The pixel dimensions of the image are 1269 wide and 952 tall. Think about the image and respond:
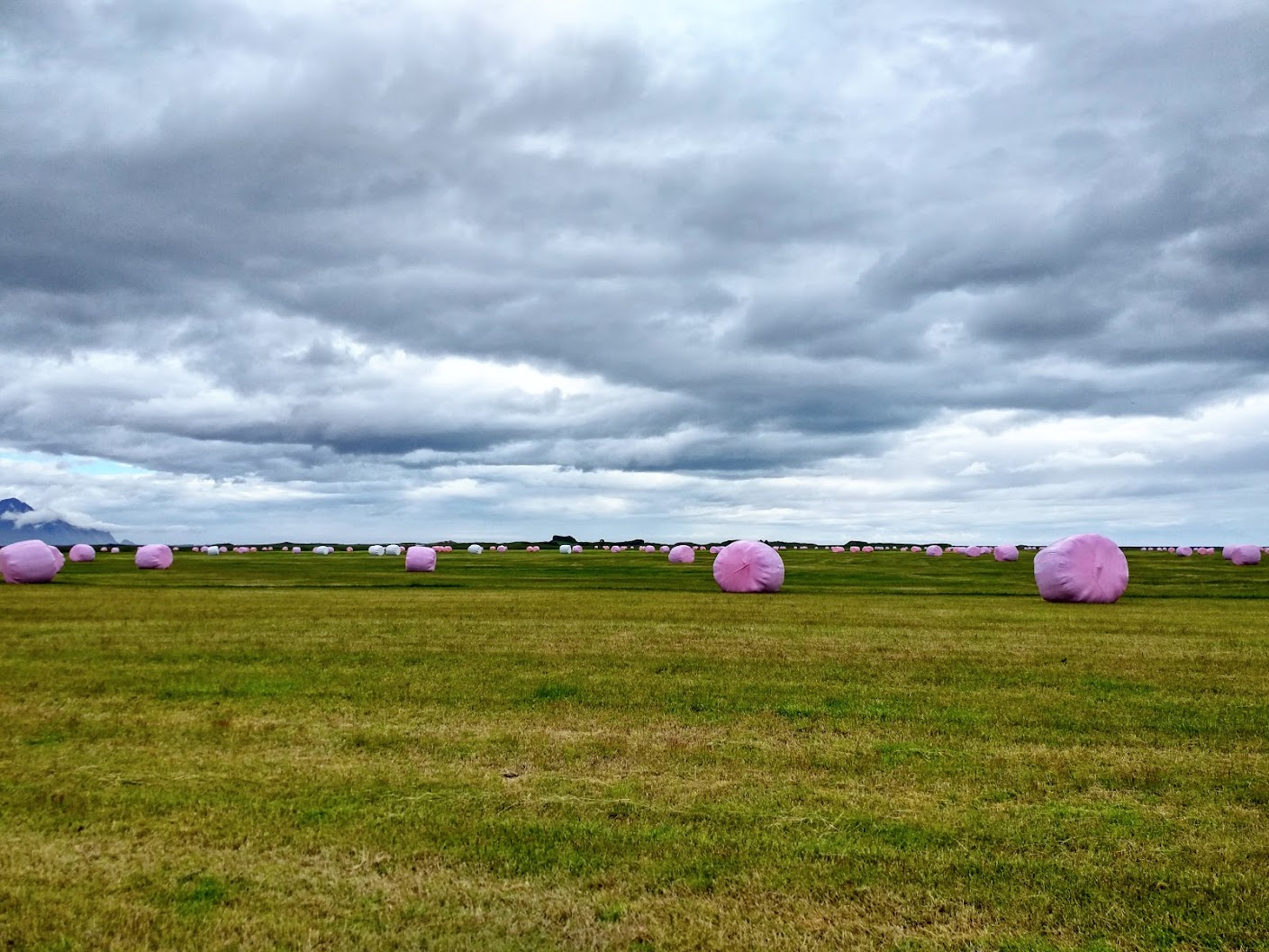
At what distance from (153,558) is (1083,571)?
58.2 m

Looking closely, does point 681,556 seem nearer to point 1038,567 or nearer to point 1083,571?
point 1038,567

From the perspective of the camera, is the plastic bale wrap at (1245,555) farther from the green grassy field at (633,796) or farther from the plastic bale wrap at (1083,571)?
the green grassy field at (633,796)

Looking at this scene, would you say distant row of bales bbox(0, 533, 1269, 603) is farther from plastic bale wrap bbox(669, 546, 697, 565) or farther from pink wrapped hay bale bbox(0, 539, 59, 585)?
plastic bale wrap bbox(669, 546, 697, 565)

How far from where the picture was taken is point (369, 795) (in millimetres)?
7238

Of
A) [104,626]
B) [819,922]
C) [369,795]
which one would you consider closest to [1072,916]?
[819,922]

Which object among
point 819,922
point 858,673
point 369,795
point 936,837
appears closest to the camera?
point 819,922

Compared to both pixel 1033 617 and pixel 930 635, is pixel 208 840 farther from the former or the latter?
pixel 1033 617

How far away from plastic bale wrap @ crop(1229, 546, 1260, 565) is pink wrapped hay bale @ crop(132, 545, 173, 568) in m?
81.3

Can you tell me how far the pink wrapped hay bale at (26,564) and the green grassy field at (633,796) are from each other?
28.1 meters

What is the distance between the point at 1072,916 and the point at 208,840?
5777 millimetres

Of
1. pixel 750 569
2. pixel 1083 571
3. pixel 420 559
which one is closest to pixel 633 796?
pixel 1083 571

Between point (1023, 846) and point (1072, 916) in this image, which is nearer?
point (1072, 916)

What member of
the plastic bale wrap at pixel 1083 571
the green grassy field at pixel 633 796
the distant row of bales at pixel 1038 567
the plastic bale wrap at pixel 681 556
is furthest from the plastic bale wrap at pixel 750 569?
the plastic bale wrap at pixel 681 556

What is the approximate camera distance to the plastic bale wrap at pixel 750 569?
32.8 m
